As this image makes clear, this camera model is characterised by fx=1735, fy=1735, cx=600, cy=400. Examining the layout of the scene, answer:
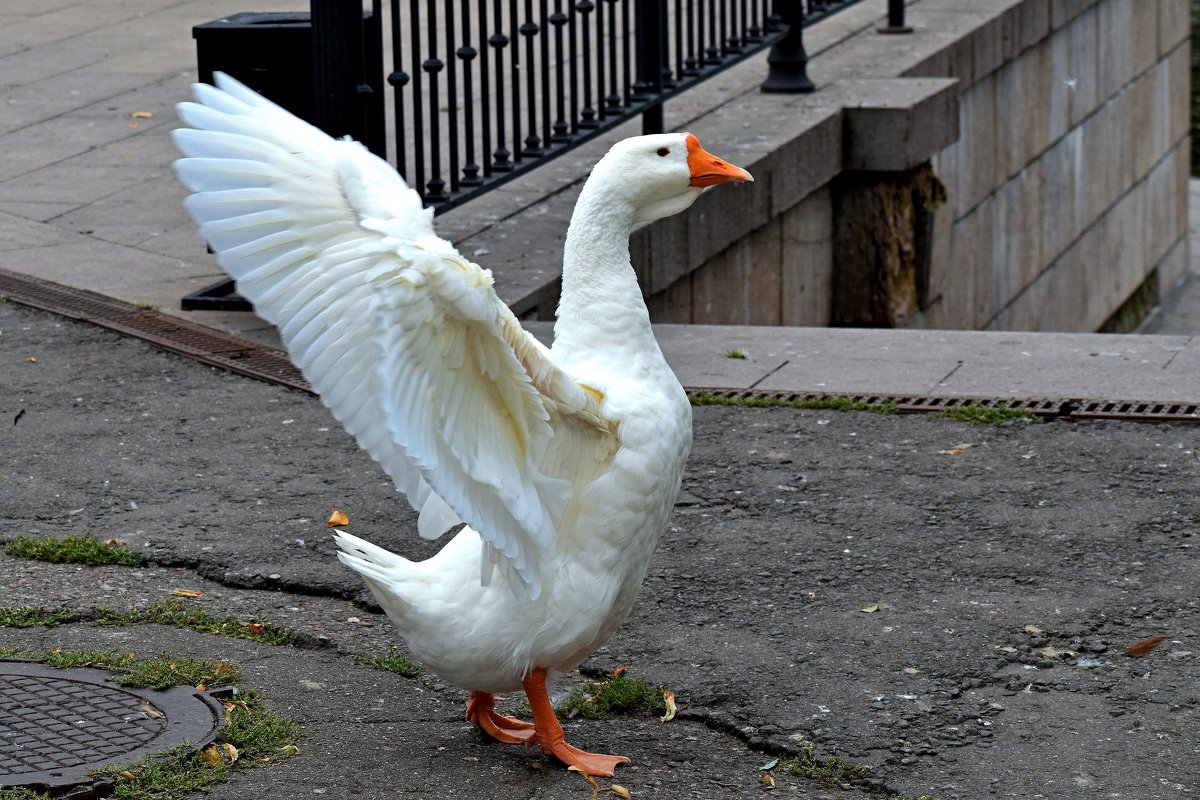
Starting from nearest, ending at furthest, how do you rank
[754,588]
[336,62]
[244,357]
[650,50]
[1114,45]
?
[754,588]
[336,62]
[244,357]
[650,50]
[1114,45]

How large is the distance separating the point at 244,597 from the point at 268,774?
1.08m

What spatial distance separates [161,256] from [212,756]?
15.1 feet

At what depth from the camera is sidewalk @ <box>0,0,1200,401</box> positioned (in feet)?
22.1

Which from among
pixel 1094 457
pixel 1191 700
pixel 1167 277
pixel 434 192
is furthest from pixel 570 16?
pixel 1167 277

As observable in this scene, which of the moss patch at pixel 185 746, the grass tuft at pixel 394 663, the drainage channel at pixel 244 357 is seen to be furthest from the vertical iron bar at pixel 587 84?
the moss patch at pixel 185 746

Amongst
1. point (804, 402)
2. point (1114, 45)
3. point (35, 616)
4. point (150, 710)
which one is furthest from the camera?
point (1114, 45)

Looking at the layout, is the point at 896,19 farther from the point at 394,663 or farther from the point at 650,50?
the point at 394,663

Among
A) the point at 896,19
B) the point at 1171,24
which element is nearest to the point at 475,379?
the point at 896,19

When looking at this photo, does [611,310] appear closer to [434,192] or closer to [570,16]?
[434,192]

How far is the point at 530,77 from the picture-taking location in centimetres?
765

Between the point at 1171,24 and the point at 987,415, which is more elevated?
the point at 1171,24

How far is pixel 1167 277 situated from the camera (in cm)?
1823

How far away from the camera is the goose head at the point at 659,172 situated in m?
3.84

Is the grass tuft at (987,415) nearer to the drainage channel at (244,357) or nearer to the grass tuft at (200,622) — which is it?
the drainage channel at (244,357)
